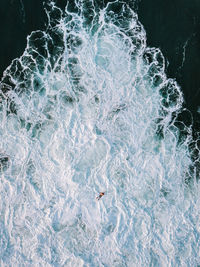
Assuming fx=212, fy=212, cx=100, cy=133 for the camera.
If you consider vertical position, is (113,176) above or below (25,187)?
above

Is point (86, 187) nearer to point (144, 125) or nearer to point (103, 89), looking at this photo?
point (144, 125)

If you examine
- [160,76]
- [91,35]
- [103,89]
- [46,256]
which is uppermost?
[91,35]

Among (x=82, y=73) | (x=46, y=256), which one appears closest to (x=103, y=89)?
(x=82, y=73)

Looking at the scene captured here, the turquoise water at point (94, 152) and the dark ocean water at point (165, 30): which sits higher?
the dark ocean water at point (165, 30)

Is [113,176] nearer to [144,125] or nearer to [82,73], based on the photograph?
[144,125]
